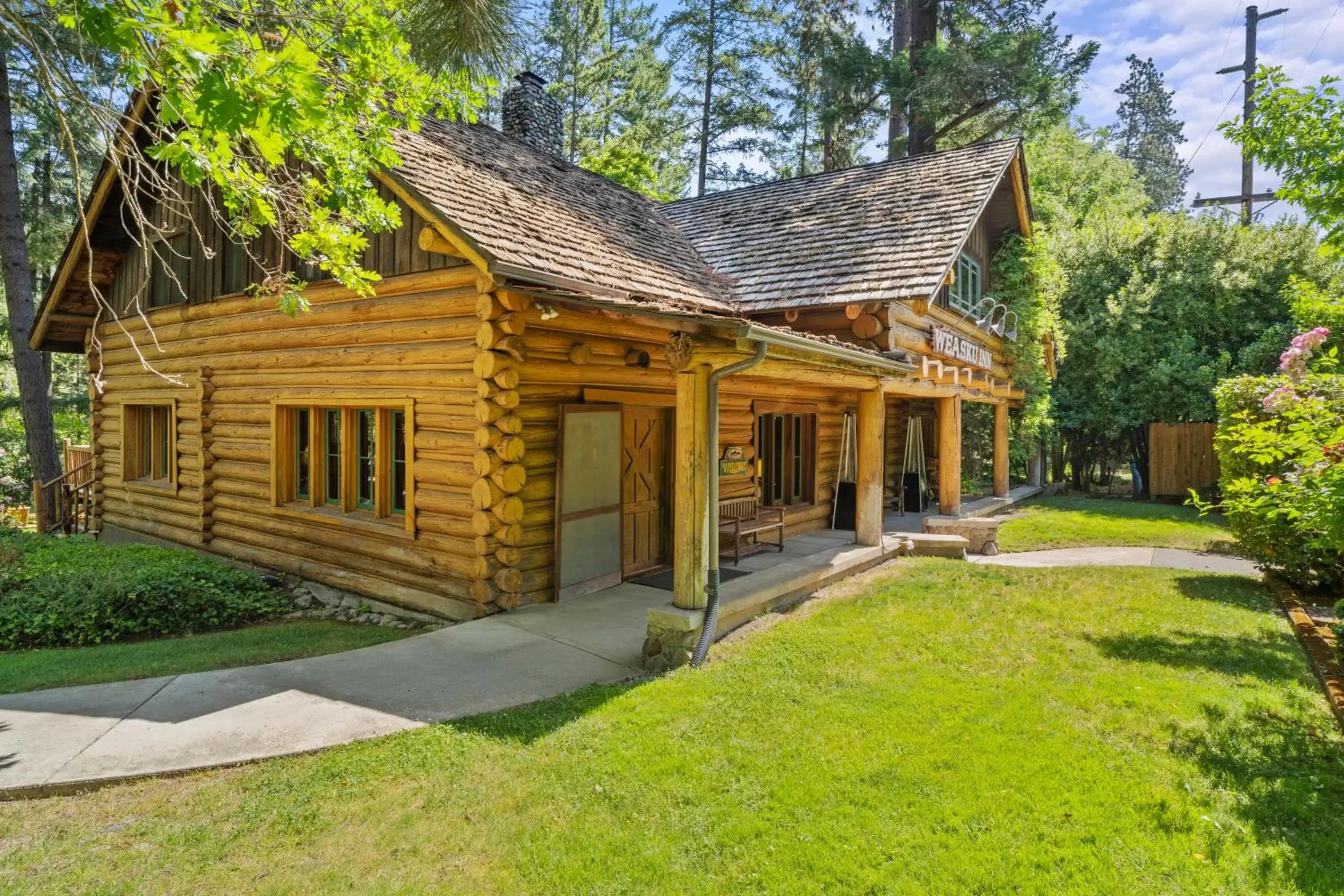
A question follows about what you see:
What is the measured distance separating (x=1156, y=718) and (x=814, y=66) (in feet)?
79.2

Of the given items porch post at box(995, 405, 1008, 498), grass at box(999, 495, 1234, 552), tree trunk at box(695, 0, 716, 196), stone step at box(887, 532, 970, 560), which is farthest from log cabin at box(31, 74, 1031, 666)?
tree trunk at box(695, 0, 716, 196)

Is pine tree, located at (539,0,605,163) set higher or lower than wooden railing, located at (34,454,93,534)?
higher

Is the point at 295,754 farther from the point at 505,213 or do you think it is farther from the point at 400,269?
the point at 505,213

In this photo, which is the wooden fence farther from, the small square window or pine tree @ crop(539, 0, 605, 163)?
pine tree @ crop(539, 0, 605, 163)

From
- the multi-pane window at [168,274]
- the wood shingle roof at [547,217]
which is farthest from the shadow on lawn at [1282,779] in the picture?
the multi-pane window at [168,274]

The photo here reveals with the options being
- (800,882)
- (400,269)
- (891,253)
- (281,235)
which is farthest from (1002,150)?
(800,882)

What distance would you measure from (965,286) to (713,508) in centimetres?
950

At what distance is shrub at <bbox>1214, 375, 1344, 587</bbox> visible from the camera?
14.5ft

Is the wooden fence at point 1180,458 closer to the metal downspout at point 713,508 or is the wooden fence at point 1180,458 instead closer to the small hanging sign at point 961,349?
the small hanging sign at point 961,349

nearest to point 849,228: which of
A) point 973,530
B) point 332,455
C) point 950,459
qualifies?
point 950,459

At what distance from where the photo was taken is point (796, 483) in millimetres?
11867

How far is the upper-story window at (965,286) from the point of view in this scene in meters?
12.5

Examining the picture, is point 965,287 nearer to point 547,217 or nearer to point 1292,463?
point 1292,463

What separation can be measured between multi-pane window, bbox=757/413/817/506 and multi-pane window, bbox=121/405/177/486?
32.3 feet
